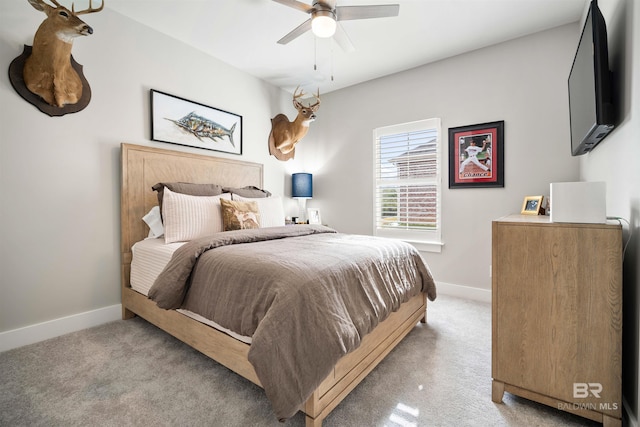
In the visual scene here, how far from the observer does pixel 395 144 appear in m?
3.62

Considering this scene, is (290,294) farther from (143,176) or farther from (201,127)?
(201,127)

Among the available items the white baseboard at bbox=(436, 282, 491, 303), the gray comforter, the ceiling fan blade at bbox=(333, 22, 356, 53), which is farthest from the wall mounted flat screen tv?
the white baseboard at bbox=(436, 282, 491, 303)

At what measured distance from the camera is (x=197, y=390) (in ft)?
4.99

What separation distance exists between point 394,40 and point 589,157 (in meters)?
2.01

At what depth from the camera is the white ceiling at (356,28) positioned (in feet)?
7.75

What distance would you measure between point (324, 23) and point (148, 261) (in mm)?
2212

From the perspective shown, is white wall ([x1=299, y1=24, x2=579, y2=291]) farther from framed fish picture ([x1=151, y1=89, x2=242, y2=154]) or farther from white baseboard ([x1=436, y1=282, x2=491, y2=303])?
framed fish picture ([x1=151, y1=89, x2=242, y2=154])

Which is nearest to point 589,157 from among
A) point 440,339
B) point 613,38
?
point 613,38

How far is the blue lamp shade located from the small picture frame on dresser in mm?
2615

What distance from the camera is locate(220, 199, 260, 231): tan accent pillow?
2488mm

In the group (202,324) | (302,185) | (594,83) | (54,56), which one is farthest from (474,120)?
(54,56)

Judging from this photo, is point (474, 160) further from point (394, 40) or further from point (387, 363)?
point (387, 363)

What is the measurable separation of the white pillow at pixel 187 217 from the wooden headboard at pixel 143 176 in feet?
1.32

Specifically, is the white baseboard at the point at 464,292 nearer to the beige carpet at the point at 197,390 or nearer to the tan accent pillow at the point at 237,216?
the beige carpet at the point at 197,390
